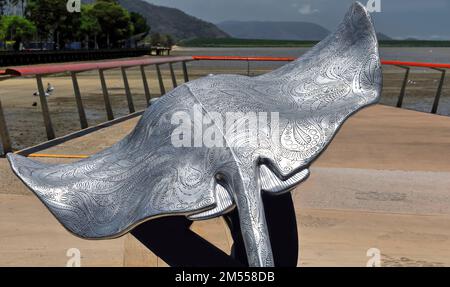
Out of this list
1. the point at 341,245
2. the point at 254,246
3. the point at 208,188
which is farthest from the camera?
the point at 341,245

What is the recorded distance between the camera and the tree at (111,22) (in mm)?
98906

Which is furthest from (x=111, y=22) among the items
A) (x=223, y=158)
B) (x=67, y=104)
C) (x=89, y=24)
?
(x=223, y=158)

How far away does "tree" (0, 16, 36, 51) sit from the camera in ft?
238

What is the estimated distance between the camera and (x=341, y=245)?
5.00 meters

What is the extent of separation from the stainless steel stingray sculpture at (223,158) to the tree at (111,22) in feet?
322

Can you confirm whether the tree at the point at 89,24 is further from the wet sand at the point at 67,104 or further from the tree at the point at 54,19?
the wet sand at the point at 67,104

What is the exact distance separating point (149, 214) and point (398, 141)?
8441mm

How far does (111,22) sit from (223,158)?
4056 inches

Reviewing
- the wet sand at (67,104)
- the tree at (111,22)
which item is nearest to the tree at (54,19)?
the tree at (111,22)

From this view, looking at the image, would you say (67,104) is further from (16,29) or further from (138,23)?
(138,23)

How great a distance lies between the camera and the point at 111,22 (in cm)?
10131

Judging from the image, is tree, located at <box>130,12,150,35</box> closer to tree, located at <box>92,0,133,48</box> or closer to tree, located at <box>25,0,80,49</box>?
tree, located at <box>92,0,133,48</box>
